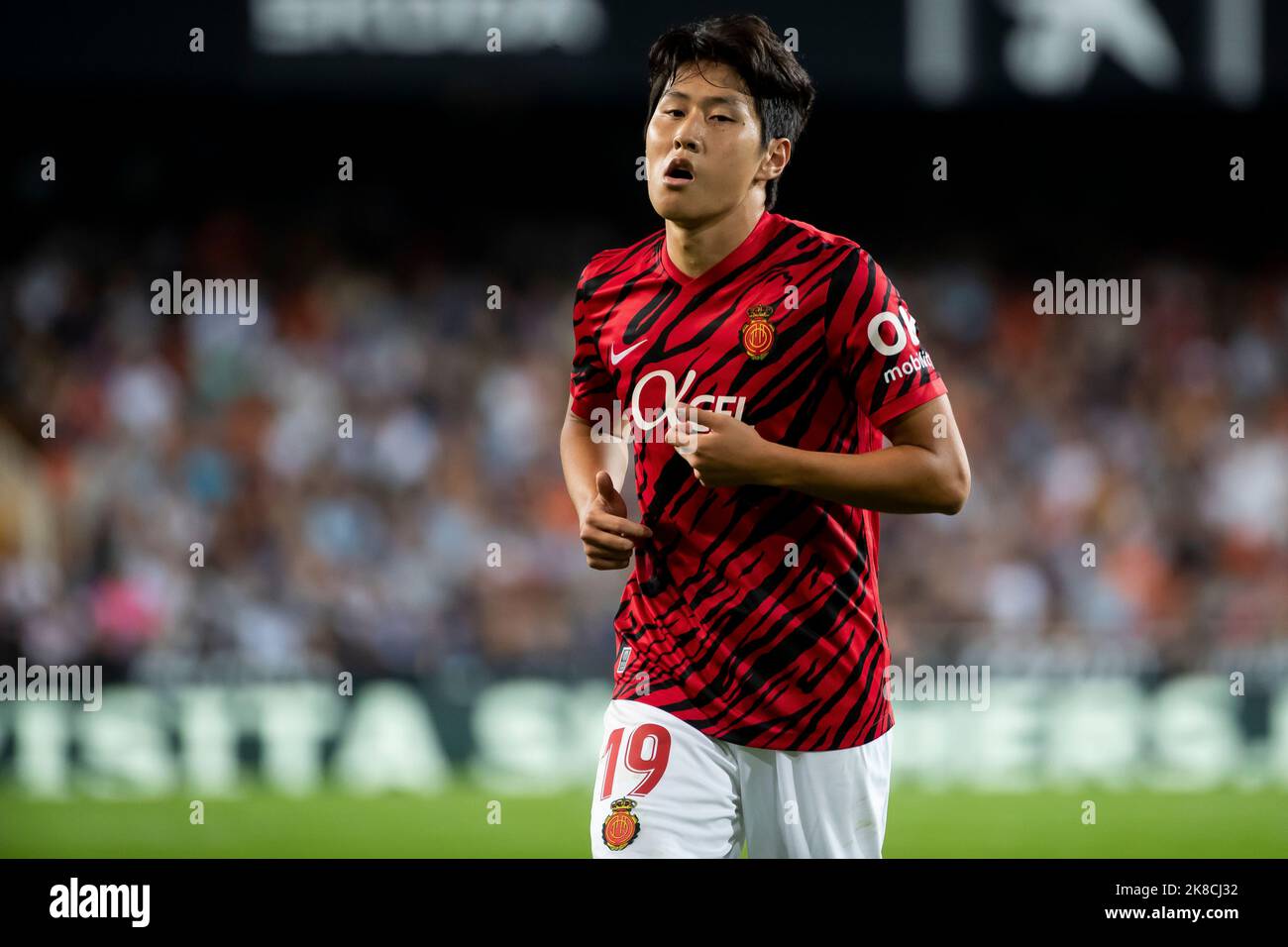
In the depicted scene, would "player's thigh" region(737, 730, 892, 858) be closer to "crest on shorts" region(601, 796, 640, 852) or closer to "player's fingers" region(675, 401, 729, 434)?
"crest on shorts" region(601, 796, 640, 852)

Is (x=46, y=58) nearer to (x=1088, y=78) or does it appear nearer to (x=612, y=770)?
(x=1088, y=78)

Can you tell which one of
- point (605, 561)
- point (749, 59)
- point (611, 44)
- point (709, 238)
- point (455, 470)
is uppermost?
point (611, 44)

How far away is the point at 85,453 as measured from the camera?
920cm

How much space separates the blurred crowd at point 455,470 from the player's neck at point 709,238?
4509mm

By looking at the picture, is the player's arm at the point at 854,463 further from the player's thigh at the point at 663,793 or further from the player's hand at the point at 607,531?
the player's thigh at the point at 663,793

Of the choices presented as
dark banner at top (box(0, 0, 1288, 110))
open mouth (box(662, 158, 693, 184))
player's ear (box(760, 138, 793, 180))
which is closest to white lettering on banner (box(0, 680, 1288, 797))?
dark banner at top (box(0, 0, 1288, 110))

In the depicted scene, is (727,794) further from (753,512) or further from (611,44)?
(611,44)

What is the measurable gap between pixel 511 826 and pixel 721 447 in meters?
4.40

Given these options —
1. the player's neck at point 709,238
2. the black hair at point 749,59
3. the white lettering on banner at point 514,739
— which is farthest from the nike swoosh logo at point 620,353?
the white lettering on banner at point 514,739

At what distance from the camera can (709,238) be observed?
329 centimetres

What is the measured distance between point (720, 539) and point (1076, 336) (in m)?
7.82

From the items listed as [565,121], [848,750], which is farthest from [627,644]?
[565,121]

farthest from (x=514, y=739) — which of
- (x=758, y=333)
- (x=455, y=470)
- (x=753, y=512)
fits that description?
(x=758, y=333)

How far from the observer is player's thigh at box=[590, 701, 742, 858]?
3094mm
